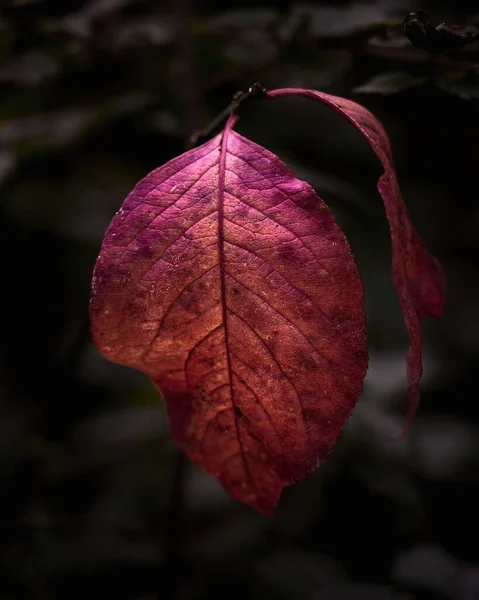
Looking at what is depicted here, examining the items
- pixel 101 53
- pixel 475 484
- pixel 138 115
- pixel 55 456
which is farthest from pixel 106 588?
pixel 101 53

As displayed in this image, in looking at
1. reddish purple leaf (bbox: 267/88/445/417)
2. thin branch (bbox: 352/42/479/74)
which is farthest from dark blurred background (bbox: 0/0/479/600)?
reddish purple leaf (bbox: 267/88/445/417)

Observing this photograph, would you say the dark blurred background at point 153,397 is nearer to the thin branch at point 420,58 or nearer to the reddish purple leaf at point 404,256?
the thin branch at point 420,58

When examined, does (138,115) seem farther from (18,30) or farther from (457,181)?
(457,181)

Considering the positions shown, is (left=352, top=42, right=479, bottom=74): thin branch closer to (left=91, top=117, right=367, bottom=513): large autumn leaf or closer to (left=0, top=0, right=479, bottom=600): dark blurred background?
(left=0, top=0, right=479, bottom=600): dark blurred background

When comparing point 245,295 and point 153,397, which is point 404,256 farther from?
point 153,397

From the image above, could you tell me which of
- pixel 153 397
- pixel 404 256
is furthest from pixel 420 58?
pixel 153 397

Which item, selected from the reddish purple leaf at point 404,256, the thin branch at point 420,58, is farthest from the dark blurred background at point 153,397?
the reddish purple leaf at point 404,256
